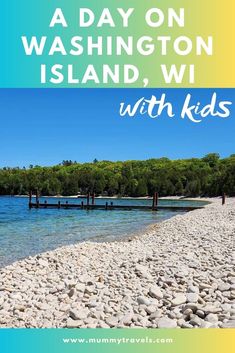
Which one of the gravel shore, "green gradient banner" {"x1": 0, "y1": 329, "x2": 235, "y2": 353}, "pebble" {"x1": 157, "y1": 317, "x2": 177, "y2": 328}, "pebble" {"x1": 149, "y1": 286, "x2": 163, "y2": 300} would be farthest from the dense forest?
"green gradient banner" {"x1": 0, "y1": 329, "x2": 235, "y2": 353}

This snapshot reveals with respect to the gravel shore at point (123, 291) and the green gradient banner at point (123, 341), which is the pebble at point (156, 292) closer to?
the gravel shore at point (123, 291)

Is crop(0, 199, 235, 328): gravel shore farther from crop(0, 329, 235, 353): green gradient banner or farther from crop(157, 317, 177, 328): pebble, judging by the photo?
crop(0, 329, 235, 353): green gradient banner

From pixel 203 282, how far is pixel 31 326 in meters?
2.79

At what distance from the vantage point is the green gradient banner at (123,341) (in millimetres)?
4914

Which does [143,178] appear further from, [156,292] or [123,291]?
[156,292]

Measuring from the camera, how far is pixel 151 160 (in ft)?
186

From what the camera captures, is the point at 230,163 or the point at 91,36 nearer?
the point at 91,36

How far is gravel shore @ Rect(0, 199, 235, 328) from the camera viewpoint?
5.76 m

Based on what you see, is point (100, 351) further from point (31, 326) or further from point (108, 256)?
point (108, 256)

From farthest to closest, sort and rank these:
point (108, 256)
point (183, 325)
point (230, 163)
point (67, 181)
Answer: point (67, 181)
point (230, 163)
point (108, 256)
point (183, 325)


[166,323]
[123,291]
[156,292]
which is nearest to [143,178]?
[123,291]

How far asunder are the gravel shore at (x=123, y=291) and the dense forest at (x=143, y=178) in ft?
144

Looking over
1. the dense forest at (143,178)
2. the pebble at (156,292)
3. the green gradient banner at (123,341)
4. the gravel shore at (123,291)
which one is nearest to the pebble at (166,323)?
the gravel shore at (123,291)

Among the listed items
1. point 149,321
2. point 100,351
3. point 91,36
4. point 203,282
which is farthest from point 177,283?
point 91,36
